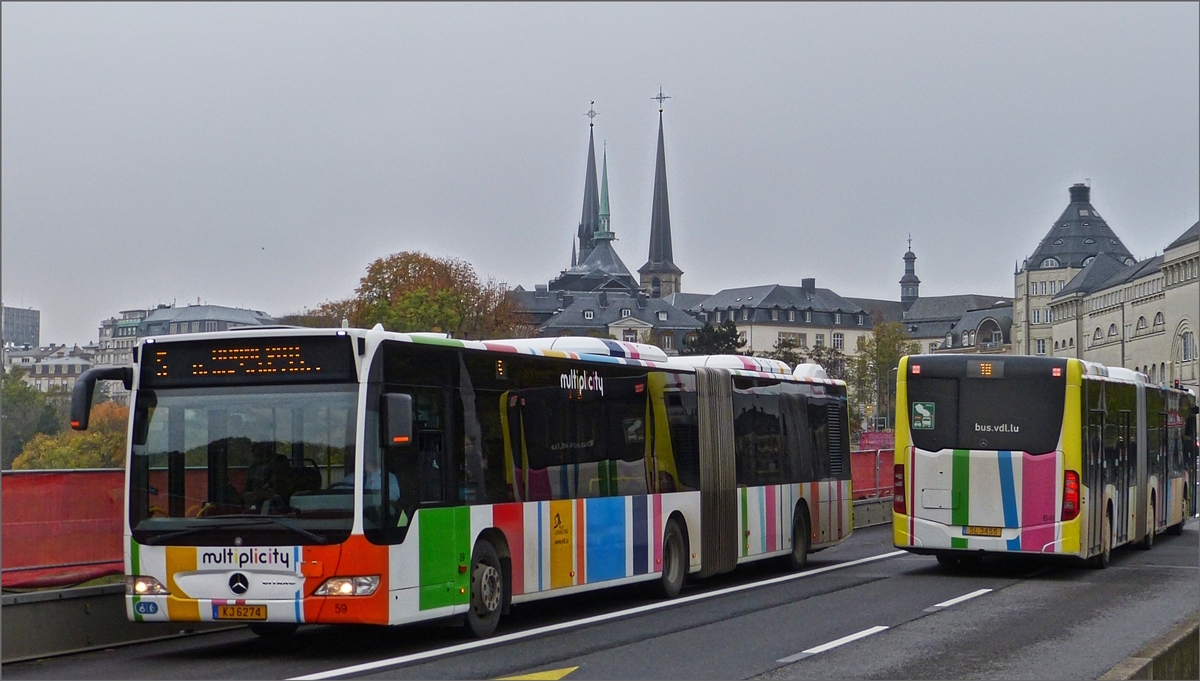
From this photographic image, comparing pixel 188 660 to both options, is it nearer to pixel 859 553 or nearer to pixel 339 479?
pixel 339 479

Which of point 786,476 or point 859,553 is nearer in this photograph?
point 786,476

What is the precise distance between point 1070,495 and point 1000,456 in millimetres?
1020

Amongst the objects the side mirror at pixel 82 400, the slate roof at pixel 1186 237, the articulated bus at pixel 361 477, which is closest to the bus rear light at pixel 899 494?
the articulated bus at pixel 361 477

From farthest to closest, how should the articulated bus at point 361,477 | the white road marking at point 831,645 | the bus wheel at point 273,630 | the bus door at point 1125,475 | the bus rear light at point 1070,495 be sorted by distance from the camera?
the bus door at point 1125,475, the bus rear light at point 1070,495, the bus wheel at point 273,630, the white road marking at point 831,645, the articulated bus at point 361,477

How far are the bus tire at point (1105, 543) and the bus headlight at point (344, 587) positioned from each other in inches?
530

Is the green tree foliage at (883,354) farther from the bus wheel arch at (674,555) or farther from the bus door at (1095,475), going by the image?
the bus wheel arch at (674,555)

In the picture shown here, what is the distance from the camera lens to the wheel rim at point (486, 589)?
14555 millimetres

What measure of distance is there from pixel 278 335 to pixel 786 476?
11061 millimetres

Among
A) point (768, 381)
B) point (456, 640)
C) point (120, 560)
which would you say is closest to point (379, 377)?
point (456, 640)

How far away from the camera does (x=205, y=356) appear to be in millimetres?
13438

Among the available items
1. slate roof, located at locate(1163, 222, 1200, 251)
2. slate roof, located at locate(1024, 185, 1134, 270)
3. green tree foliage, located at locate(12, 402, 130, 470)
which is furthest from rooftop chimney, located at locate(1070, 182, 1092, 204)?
green tree foliage, located at locate(12, 402, 130, 470)

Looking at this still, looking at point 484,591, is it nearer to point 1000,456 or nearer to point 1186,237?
point 1000,456

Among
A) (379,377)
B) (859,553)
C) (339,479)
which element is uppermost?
(379,377)

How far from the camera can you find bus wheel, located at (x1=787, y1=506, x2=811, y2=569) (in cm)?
2334
